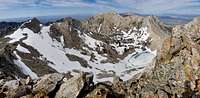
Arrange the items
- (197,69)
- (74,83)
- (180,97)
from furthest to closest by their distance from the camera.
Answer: (197,69) → (74,83) → (180,97)

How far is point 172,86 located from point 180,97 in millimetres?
1976

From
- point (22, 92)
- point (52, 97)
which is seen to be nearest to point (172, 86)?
point (52, 97)

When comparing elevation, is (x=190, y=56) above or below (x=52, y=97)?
above

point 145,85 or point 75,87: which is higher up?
point 145,85

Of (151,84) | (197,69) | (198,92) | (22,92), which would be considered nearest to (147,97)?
(151,84)

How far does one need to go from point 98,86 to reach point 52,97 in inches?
206

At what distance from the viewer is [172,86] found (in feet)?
157

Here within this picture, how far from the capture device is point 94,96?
4641 cm

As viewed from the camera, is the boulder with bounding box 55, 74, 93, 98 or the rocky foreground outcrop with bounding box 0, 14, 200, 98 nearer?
the rocky foreground outcrop with bounding box 0, 14, 200, 98

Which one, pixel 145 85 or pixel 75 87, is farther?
pixel 145 85

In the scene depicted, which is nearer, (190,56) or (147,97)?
(147,97)

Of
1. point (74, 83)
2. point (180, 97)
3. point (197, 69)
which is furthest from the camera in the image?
point (197, 69)

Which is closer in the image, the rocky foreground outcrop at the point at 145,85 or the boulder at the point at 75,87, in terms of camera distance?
the rocky foreground outcrop at the point at 145,85

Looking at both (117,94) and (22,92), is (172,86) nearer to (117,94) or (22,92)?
(117,94)
